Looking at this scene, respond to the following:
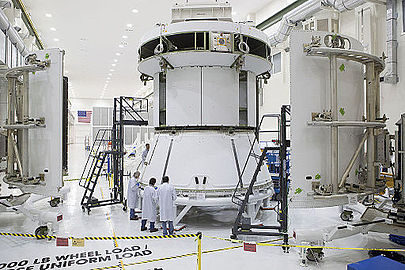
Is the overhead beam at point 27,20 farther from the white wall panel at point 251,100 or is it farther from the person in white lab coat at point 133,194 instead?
the white wall panel at point 251,100

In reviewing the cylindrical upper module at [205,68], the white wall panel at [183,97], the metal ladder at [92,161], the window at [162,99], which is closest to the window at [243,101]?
the cylindrical upper module at [205,68]

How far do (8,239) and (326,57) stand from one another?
23.5 ft

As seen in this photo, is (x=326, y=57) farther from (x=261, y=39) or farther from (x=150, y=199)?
(x=150, y=199)

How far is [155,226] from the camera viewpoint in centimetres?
701

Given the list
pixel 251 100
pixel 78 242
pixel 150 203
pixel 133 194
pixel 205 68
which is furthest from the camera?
pixel 251 100

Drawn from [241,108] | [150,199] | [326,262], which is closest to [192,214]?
[150,199]

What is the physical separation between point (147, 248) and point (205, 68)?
4587 millimetres

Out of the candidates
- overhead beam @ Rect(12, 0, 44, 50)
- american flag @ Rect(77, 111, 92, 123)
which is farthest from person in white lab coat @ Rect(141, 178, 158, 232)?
american flag @ Rect(77, 111, 92, 123)

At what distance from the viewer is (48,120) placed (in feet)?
20.0

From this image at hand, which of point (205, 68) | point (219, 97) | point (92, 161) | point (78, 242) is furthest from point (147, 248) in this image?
point (92, 161)

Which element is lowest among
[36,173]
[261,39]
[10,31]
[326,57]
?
A: [36,173]

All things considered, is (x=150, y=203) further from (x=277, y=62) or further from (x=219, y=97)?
(x=277, y=62)

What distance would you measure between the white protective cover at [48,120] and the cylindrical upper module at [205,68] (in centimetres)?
241

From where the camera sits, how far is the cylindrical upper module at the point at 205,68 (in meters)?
7.25
